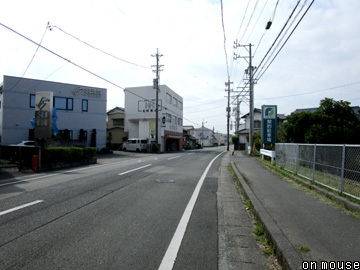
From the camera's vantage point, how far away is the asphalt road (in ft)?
10.9

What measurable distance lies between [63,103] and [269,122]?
20657mm

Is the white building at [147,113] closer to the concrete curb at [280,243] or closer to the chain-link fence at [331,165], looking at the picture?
the chain-link fence at [331,165]

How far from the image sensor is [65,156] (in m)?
14.5

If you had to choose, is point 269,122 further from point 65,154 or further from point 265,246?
point 265,246

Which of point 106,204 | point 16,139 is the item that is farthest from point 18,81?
point 106,204

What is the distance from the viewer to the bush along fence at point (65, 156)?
13.2 m

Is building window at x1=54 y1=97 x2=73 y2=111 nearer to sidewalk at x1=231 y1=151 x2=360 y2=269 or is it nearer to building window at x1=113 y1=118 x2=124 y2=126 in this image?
building window at x1=113 y1=118 x2=124 y2=126

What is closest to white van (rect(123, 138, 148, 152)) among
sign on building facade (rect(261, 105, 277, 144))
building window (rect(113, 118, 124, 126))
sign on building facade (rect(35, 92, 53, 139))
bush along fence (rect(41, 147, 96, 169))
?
building window (rect(113, 118, 124, 126))

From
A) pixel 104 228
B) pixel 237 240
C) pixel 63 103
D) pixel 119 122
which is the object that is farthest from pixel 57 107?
pixel 237 240

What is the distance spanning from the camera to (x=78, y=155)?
15719mm

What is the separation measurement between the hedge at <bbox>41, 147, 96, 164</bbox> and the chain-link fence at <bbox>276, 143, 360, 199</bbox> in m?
12.0

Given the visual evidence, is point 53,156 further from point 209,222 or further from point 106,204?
point 209,222

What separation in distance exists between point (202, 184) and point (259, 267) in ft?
19.8

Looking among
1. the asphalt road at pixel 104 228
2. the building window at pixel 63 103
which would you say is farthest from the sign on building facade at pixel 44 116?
the building window at pixel 63 103
